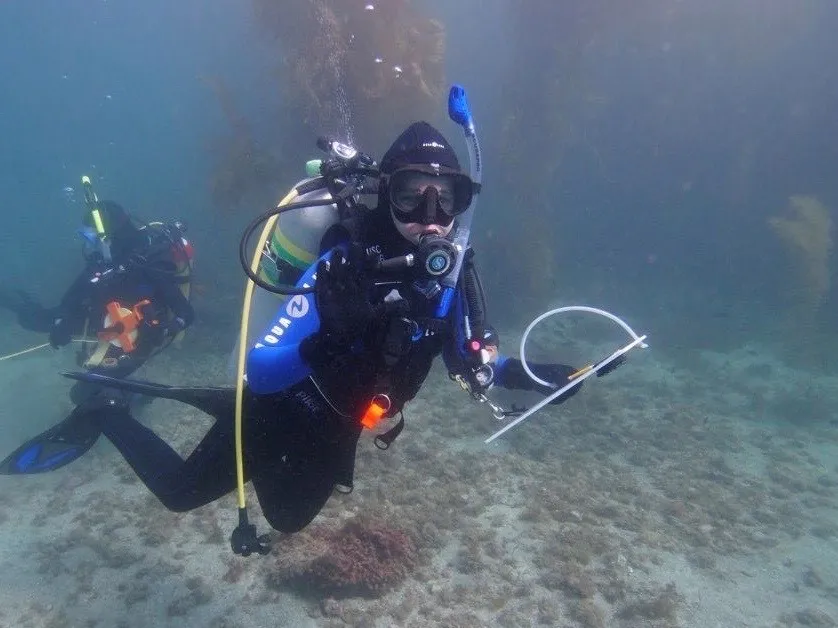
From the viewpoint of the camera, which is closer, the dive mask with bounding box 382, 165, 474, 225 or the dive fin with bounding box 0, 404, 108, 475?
the dive mask with bounding box 382, 165, 474, 225

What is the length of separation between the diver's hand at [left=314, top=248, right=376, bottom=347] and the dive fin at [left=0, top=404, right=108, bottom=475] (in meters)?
4.41

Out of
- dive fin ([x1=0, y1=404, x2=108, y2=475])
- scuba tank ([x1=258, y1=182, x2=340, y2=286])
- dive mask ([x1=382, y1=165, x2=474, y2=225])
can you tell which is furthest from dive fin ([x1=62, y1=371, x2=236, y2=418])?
dive mask ([x1=382, y1=165, x2=474, y2=225])

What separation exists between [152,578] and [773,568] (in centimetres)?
832

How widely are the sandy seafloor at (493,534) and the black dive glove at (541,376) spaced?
3.10 m

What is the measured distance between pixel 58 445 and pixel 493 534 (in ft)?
18.3

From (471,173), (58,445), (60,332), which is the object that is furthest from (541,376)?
(60,332)

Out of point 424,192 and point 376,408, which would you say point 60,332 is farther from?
point 424,192

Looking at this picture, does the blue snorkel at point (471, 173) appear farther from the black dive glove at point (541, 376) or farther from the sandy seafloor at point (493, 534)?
the sandy seafloor at point (493, 534)

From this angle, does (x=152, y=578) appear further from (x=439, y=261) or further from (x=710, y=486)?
(x=710, y=486)

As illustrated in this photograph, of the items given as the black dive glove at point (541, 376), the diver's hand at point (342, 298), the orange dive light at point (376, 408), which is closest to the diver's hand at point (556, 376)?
the black dive glove at point (541, 376)

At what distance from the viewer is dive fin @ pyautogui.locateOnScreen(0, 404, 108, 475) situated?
5664 mm

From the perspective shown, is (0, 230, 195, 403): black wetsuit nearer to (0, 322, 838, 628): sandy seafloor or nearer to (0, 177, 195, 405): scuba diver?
(0, 177, 195, 405): scuba diver

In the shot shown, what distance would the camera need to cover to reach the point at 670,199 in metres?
31.5

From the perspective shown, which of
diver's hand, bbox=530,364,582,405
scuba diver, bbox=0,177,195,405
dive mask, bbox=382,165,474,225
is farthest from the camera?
scuba diver, bbox=0,177,195,405
